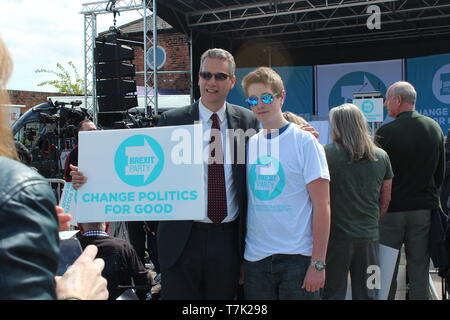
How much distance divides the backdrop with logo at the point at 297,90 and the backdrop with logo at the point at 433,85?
305 cm

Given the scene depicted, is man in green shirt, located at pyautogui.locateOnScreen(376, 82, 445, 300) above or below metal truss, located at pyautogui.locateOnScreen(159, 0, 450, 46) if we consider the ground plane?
below

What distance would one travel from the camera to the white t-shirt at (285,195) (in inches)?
90.1

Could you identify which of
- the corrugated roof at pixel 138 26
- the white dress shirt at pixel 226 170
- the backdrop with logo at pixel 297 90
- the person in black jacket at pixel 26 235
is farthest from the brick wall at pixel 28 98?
the person in black jacket at pixel 26 235

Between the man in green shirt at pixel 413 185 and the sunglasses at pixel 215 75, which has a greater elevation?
the sunglasses at pixel 215 75

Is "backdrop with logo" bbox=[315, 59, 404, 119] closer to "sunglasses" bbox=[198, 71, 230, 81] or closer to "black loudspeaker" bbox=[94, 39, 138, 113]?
"black loudspeaker" bbox=[94, 39, 138, 113]

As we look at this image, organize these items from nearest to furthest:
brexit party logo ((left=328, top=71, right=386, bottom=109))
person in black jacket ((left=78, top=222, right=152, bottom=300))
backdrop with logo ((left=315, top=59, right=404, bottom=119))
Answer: person in black jacket ((left=78, top=222, right=152, bottom=300)), backdrop with logo ((left=315, top=59, right=404, bottom=119)), brexit party logo ((left=328, top=71, right=386, bottom=109))

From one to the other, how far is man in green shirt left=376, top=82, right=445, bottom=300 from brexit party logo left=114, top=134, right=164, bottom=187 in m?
2.00

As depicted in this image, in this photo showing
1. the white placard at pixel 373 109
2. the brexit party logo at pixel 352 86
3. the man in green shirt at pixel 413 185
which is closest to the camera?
the man in green shirt at pixel 413 185

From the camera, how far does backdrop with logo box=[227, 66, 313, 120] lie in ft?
46.5

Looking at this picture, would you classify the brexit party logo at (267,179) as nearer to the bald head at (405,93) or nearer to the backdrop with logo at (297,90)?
the bald head at (405,93)

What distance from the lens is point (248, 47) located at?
14.1 meters

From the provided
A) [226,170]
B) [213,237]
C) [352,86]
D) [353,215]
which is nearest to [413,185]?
[353,215]

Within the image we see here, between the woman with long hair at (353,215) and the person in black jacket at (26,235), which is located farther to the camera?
the woman with long hair at (353,215)

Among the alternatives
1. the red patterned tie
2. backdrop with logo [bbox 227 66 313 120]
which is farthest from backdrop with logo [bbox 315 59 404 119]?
the red patterned tie
